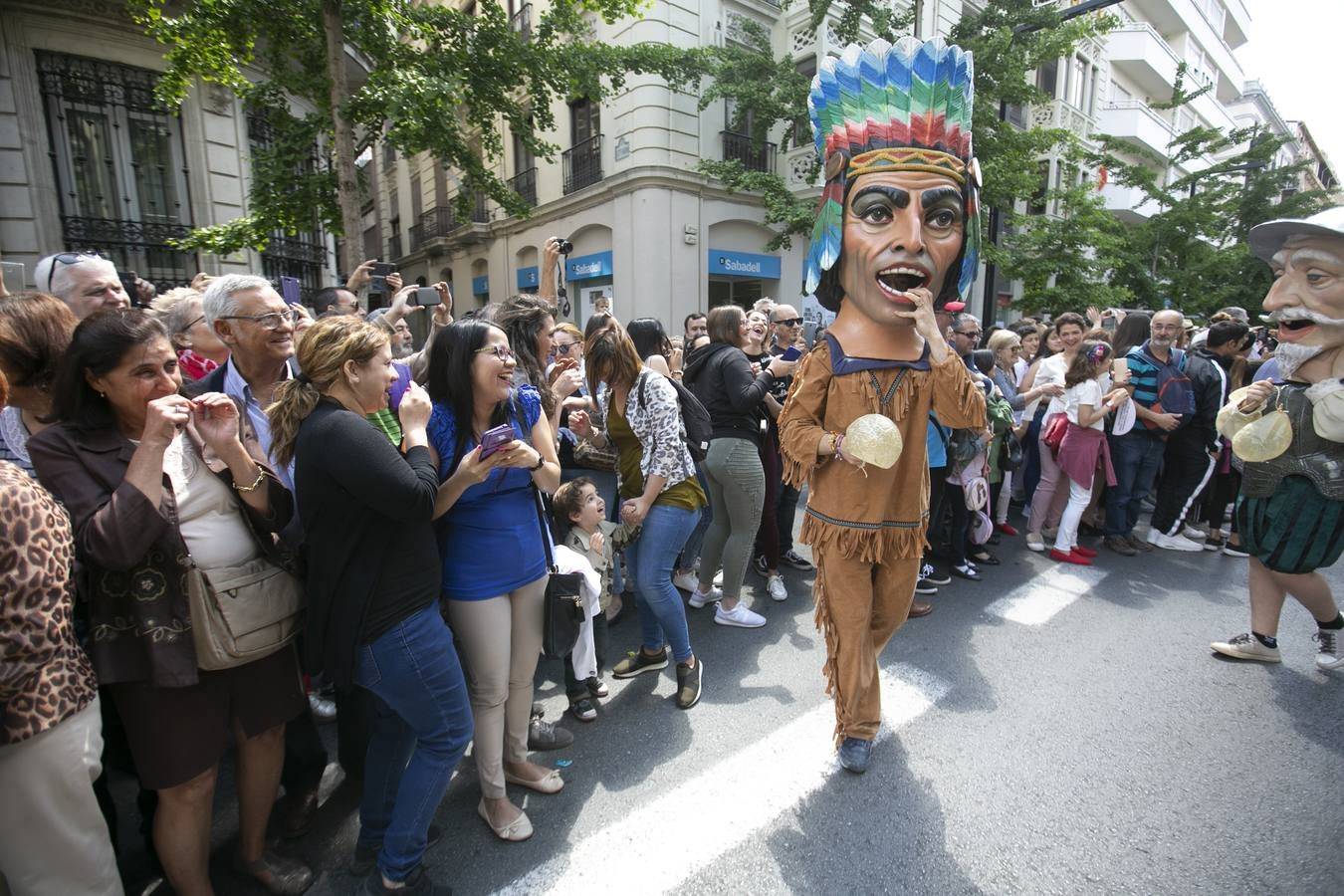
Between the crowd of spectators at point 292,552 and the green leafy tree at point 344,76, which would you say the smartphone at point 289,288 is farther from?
the green leafy tree at point 344,76

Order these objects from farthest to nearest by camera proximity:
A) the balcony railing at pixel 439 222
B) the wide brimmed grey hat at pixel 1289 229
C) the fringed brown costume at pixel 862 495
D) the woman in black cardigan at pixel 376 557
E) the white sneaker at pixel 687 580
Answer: the balcony railing at pixel 439 222 → the white sneaker at pixel 687 580 → the wide brimmed grey hat at pixel 1289 229 → the fringed brown costume at pixel 862 495 → the woman in black cardigan at pixel 376 557

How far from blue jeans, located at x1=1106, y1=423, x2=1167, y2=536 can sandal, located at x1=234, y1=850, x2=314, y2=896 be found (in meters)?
5.77

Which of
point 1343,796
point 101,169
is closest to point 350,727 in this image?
point 1343,796

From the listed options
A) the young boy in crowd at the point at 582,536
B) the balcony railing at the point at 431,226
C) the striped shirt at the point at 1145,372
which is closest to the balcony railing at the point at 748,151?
the balcony railing at the point at 431,226

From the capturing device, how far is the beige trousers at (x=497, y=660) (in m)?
2.07

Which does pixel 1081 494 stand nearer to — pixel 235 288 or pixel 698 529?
pixel 698 529

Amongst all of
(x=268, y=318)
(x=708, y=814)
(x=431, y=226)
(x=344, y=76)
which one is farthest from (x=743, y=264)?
(x=708, y=814)

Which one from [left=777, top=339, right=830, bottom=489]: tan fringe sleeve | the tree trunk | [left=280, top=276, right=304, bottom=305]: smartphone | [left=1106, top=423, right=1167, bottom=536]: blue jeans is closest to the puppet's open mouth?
[left=777, top=339, right=830, bottom=489]: tan fringe sleeve

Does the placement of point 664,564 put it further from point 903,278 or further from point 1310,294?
point 1310,294

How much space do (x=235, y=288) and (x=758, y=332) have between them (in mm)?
2908

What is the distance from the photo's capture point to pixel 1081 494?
491 centimetres

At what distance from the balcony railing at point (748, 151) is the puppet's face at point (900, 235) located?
1172 cm

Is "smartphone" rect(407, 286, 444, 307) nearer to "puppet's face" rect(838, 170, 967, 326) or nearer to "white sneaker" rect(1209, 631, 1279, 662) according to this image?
"puppet's face" rect(838, 170, 967, 326)

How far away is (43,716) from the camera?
55.8 inches
